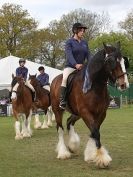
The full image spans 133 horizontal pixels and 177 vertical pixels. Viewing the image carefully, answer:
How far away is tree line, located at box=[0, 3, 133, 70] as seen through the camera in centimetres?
6894

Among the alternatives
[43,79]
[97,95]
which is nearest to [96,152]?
[97,95]

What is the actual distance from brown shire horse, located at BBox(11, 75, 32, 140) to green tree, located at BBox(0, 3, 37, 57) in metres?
50.6

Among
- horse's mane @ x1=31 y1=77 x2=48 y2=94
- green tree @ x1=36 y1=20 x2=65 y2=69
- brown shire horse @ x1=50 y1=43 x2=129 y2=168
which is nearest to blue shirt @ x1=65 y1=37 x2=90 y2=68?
brown shire horse @ x1=50 y1=43 x2=129 y2=168

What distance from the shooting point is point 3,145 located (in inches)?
545

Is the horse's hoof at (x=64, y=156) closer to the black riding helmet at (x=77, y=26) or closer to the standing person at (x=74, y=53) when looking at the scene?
the standing person at (x=74, y=53)

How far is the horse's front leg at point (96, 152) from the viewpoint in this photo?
30.3 feet

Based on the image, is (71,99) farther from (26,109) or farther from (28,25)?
(28,25)

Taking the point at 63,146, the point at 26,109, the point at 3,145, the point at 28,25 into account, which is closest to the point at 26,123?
Result: the point at 26,109

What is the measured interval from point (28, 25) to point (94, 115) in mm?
62814

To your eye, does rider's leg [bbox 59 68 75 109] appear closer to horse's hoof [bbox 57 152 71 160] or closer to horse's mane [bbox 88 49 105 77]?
horse's hoof [bbox 57 152 71 160]

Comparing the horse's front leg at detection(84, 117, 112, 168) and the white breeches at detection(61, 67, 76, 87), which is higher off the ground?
the white breeches at detection(61, 67, 76, 87)

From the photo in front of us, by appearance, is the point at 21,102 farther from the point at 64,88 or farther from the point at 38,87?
the point at 64,88

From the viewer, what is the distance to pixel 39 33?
7444 centimetres

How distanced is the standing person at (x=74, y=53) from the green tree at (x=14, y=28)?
185 feet
